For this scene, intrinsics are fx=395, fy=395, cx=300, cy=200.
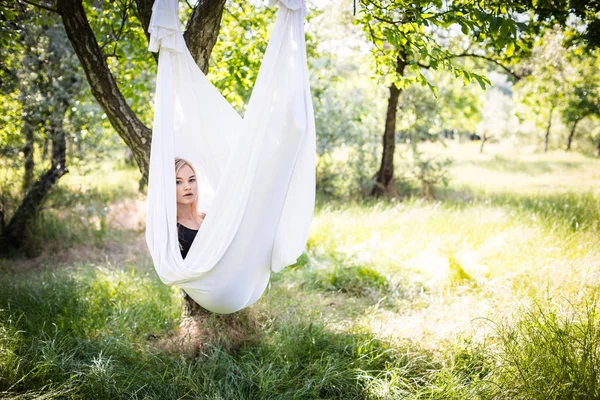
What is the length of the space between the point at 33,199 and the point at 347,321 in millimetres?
3881

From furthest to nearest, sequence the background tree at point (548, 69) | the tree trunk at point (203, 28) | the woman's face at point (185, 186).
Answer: the background tree at point (548, 69)
the woman's face at point (185, 186)
the tree trunk at point (203, 28)

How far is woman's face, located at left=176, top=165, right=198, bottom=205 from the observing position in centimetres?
234

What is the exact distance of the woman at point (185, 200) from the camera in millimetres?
2303

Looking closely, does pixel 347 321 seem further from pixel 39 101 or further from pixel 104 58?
pixel 39 101

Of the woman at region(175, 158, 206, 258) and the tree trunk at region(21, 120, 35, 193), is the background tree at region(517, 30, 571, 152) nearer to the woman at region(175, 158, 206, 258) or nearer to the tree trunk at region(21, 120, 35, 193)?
the woman at region(175, 158, 206, 258)

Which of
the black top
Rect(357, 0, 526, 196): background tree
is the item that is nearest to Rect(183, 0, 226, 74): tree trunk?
Rect(357, 0, 526, 196): background tree

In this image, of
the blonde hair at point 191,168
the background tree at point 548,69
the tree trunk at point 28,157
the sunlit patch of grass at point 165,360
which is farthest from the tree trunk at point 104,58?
the background tree at point 548,69

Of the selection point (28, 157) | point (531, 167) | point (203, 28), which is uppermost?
point (203, 28)

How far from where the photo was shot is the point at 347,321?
2695 mm

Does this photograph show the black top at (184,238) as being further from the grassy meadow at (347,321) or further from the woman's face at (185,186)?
the grassy meadow at (347,321)

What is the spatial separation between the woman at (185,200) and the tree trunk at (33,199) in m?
2.93

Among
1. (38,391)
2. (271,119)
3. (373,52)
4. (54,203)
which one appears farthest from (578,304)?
(54,203)

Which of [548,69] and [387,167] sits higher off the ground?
[548,69]

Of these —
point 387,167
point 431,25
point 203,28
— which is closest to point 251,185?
point 203,28
